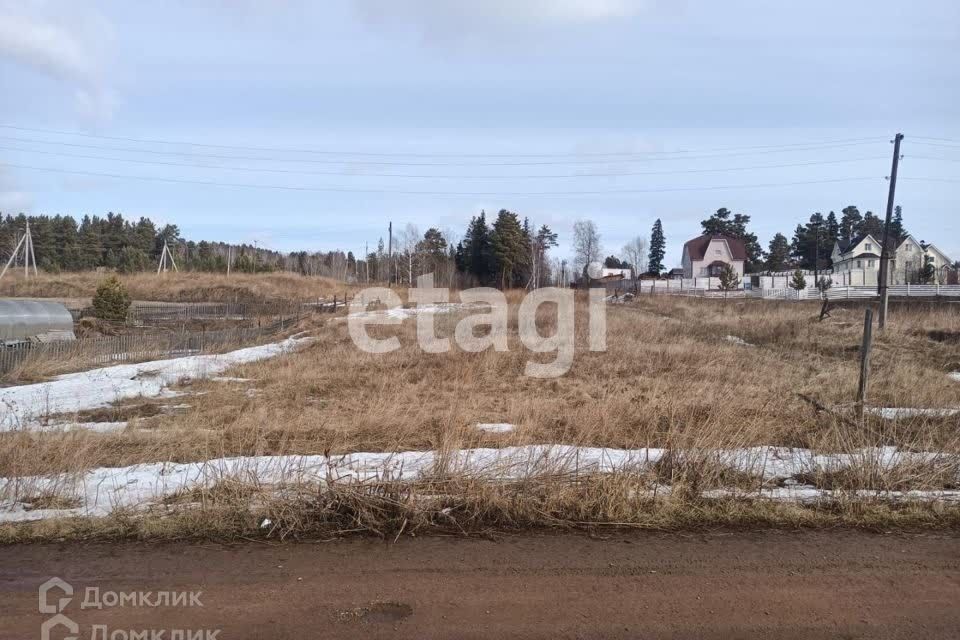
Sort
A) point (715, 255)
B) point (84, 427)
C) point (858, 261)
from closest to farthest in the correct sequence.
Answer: point (84, 427)
point (858, 261)
point (715, 255)

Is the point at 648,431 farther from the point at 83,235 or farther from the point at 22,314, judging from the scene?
the point at 83,235

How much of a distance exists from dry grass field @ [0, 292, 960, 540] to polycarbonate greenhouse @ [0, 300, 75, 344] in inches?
435

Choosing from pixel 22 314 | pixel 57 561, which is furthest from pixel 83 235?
pixel 57 561

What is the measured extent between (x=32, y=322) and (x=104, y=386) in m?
10.8

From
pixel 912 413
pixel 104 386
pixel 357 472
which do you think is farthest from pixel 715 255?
pixel 357 472

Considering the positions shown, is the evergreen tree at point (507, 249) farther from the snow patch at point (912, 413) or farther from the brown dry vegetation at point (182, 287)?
the snow patch at point (912, 413)

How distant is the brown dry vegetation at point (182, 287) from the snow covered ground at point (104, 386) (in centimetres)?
3741

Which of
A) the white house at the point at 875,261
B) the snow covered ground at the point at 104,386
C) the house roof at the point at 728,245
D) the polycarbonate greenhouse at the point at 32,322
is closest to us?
the snow covered ground at the point at 104,386

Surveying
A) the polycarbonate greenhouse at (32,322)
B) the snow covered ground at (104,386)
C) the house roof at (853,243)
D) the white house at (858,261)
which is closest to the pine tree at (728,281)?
the white house at (858,261)

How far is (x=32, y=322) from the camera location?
845 inches

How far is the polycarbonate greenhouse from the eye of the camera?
67.8 ft

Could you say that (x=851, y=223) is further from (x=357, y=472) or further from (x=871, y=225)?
(x=357, y=472)

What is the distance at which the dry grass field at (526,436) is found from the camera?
4652 mm

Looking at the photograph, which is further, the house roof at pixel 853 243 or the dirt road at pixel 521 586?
the house roof at pixel 853 243
